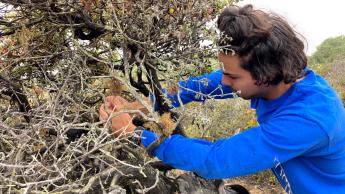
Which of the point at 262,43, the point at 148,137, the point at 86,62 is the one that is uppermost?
the point at 262,43

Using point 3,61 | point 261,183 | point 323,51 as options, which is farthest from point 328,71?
point 3,61

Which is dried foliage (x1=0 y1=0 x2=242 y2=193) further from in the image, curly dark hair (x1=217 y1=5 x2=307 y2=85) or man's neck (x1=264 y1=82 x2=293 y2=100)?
man's neck (x1=264 y1=82 x2=293 y2=100)

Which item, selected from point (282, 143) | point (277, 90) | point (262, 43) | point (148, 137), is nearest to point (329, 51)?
point (277, 90)

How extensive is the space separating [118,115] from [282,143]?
782 mm

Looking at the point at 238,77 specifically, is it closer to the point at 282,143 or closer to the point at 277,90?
the point at 277,90

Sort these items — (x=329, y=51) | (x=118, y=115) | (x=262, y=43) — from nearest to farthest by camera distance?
(x=118, y=115), (x=262, y=43), (x=329, y=51)

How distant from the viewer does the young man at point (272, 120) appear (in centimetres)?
205

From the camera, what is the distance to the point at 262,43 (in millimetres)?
2178

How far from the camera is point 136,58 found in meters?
2.07

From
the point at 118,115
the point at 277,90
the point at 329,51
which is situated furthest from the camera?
the point at 329,51

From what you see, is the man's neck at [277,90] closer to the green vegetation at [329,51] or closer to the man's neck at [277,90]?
the man's neck at [277,90]

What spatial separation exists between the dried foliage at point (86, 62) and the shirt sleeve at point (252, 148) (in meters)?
0.20

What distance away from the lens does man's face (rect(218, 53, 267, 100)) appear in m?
2.13

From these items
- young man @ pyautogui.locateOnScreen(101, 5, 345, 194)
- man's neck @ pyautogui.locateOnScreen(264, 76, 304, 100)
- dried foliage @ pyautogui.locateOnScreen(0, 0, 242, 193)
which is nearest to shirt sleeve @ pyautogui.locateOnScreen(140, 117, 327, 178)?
young man @ pyautogui.locateOnScreen(101, 5, 345, 194)
